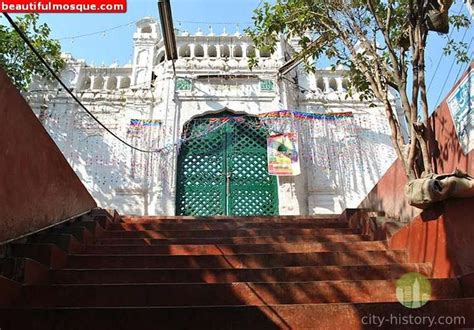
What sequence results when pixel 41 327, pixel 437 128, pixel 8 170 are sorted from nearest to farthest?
pixel 41 327 → pixel 8 170 → pixel 437 128

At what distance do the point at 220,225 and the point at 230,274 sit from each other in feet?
5.56

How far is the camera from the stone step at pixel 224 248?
150 inches

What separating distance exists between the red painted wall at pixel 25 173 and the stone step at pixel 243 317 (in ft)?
3.31

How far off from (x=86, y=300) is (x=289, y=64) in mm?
7930

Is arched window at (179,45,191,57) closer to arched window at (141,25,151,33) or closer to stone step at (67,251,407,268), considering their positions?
arched window at (141,25,151,33)

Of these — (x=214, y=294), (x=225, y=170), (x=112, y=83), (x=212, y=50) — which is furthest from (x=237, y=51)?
(x=214, y=294)

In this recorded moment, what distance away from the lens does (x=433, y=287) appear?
9.21ft

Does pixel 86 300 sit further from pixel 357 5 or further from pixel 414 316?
pixel 357 5

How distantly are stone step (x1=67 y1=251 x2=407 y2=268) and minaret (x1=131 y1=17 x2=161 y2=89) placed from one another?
7.15m

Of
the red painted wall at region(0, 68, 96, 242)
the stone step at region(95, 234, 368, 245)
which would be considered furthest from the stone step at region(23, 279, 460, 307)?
the stone step at region(95, 234, 368, 245)

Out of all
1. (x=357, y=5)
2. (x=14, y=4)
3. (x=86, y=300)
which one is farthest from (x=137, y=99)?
(x=86, y=300)

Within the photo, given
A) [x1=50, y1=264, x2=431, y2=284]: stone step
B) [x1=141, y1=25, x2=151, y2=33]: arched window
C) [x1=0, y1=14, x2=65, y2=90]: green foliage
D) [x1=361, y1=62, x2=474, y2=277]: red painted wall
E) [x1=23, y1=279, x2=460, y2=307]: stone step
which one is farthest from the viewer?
[x1=141, y1=25, x2=151, y2=33]: arched window

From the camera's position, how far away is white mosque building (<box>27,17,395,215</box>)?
8.62 m

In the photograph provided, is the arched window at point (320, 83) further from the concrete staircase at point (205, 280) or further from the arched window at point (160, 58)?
the concrete staircase at point (205, 280)
